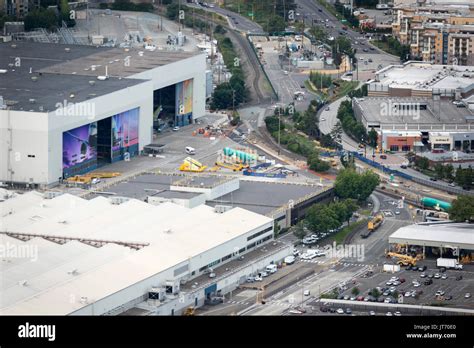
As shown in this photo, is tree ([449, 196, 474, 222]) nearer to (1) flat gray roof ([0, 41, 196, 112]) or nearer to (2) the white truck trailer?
(2) the white truck trailer

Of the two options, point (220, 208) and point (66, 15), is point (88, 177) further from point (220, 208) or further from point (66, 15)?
point (66, 15)

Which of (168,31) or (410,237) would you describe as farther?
(168,31)

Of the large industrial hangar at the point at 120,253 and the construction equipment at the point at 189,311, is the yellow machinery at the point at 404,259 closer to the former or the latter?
the large industrial hangar at the point at 120,253

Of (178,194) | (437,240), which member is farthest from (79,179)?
(437,240)

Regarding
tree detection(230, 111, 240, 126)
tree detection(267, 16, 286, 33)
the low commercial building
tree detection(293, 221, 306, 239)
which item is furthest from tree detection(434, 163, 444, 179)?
tree detection(267, 16, 286, 33)
